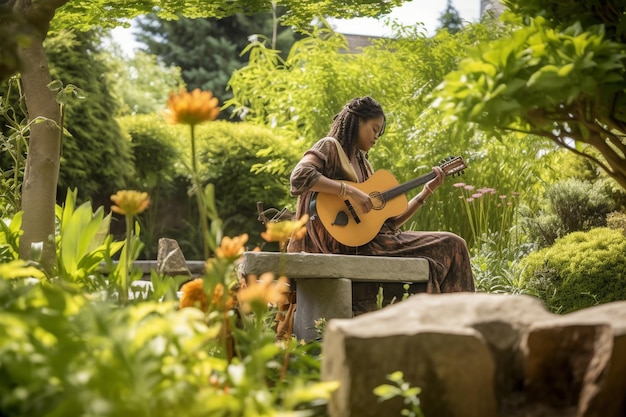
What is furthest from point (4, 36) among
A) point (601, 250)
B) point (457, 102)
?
A: point (601, 250)

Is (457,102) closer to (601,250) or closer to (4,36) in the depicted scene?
(4,36)

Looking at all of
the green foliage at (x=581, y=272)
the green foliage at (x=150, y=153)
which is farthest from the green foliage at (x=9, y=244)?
the green foliage at (x=150, y=153)

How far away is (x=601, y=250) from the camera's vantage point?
6.63 m

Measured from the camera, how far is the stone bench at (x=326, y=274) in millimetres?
4695

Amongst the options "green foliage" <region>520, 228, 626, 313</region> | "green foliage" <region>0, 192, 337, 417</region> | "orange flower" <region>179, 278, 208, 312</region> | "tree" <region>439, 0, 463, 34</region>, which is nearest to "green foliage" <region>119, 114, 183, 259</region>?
"green foliage" <region>520, 228, 626, 313</region>

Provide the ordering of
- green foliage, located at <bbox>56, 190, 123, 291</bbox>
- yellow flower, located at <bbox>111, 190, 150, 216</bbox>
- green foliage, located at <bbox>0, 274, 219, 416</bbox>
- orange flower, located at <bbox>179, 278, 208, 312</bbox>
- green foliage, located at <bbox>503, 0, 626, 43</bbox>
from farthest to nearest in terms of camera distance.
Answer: green foliage, located at <bbox>56, 190, 123, 291</bbox> → green foliage, located at <bbox>503, 0, 626, 43</bbox> → orange flower, located at <bbox>179, 278, 208, 312</bbox> → yellow flower, located at <bbox>111, 190, 150, 216</bbox> → green foliage, located at <bbox>0, 274, 219, 416</bbox>

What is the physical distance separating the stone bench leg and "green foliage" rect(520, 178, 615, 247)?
383 centimetres

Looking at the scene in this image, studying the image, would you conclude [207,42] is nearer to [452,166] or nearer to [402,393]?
[452,166]

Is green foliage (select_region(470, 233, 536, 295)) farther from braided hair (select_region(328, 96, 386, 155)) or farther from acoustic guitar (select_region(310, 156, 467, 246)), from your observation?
braided hair (select_region(328, 96, 386, 155))

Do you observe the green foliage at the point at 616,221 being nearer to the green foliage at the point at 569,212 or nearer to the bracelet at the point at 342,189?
the green foliage at the point at 569,212

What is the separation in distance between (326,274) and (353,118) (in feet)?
3.72

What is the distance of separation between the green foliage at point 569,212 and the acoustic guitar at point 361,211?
3058 millimetres

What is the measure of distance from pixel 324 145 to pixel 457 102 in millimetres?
2746

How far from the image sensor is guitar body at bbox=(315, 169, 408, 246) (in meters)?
5.24
